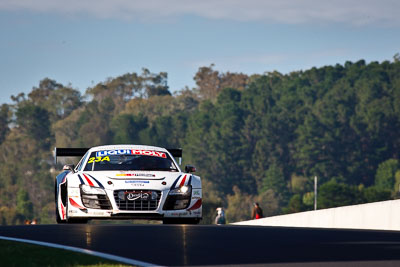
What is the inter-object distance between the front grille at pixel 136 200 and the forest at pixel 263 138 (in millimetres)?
126023

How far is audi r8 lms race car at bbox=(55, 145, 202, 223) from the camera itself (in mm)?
17156

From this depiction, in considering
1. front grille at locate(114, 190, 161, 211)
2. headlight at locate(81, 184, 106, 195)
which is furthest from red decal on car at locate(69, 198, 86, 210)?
front grille at locate(114, 190, 161, 211)

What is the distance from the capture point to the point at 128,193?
17156 millimetres

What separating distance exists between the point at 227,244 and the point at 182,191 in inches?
166

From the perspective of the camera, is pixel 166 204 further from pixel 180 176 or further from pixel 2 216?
pixel 2 216

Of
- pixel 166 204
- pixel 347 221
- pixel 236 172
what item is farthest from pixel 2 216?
pixel 166 204

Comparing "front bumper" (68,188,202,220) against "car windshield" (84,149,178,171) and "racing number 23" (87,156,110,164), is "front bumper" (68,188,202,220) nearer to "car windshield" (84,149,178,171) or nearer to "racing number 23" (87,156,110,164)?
"car windshield" (84,149,178,171)

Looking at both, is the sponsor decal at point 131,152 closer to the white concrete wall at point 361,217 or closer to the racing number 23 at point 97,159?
the racing number 23 at point 97,159

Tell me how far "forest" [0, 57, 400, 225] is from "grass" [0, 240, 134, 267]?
13075 cm

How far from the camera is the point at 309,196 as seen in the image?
143 meters

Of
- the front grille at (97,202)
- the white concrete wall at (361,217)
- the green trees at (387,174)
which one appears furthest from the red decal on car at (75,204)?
the green trees at (387,174)

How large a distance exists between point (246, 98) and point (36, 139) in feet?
128

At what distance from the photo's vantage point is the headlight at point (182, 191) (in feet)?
56.8

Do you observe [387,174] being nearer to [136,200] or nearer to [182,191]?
[182,191]
